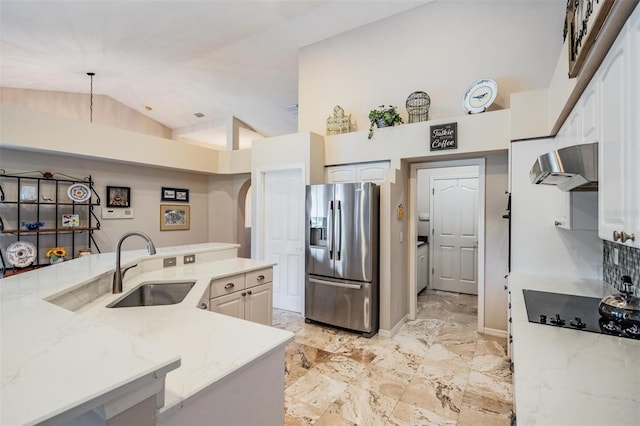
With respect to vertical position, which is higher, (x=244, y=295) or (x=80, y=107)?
(x=80, y=107)

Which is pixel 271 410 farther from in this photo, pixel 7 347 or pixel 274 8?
pixel 274 8

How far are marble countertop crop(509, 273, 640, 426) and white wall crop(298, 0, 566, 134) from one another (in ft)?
9.05

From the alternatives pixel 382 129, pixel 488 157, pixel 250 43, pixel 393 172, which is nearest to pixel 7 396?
pixel 393 172

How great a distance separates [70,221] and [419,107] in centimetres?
511

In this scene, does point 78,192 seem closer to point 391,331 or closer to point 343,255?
point 343,255

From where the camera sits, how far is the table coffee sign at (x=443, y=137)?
3312 mm

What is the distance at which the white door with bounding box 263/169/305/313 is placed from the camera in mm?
4199

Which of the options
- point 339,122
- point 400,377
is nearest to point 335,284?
point 400,377

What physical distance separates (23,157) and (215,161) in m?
2.65

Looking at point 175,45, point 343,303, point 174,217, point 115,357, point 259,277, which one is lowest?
point 343,303

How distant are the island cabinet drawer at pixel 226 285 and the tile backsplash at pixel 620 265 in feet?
8.64

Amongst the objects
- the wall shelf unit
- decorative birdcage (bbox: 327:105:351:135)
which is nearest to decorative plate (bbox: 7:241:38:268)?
the wall shelf unit

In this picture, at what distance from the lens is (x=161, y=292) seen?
7.50ft

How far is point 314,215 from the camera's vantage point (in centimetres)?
373
